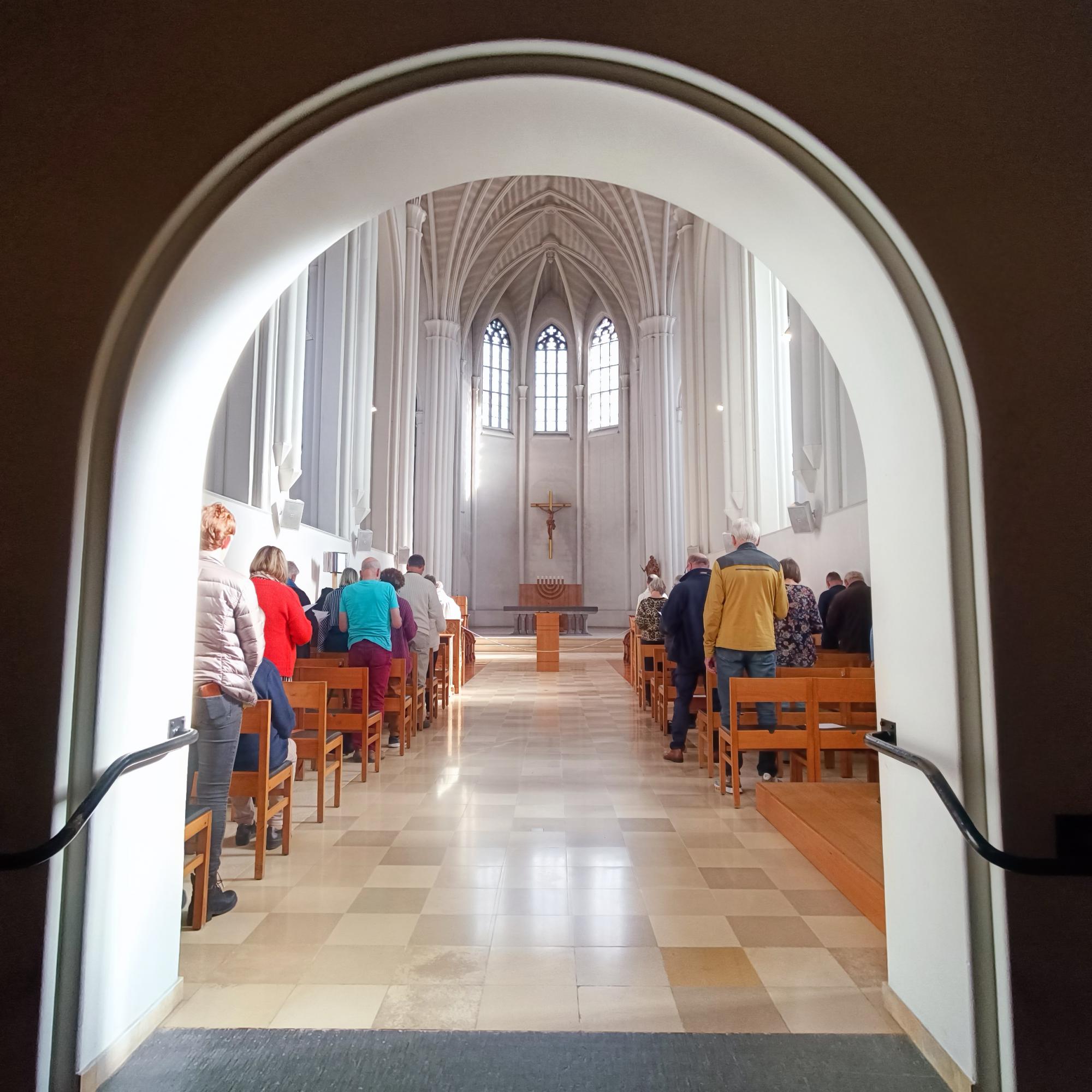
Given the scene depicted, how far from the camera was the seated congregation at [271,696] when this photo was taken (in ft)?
9.81

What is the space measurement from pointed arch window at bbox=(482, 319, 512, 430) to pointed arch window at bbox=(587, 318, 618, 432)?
102 inches

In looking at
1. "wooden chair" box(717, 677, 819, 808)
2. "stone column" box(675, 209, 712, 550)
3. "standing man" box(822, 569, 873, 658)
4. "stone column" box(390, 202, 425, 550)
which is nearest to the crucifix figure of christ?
"stone column" box(390, 202, 425, 550)

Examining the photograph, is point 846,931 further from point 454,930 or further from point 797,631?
point 797,631

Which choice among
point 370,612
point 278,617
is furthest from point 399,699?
point 278,617

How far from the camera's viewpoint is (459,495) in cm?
2375

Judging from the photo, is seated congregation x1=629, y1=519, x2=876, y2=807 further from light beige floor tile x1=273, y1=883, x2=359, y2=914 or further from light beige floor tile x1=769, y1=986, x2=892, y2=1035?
light beige floor tile x1=273, y1=883, x2=359, y2=914

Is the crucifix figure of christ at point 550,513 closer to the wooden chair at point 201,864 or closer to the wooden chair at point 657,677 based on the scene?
the wooden chair at point 657,677

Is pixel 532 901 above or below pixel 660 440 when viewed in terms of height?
below

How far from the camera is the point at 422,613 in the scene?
7316 millimetres

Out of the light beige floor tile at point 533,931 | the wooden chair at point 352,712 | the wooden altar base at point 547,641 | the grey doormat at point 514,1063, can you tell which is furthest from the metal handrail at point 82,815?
the wooden altar base at point 547,641

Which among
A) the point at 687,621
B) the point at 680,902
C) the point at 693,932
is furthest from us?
the point at 687,621

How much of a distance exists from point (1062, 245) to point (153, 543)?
8.14ft

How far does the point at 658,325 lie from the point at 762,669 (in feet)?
51.9

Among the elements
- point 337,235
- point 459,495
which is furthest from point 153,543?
point 459,495
